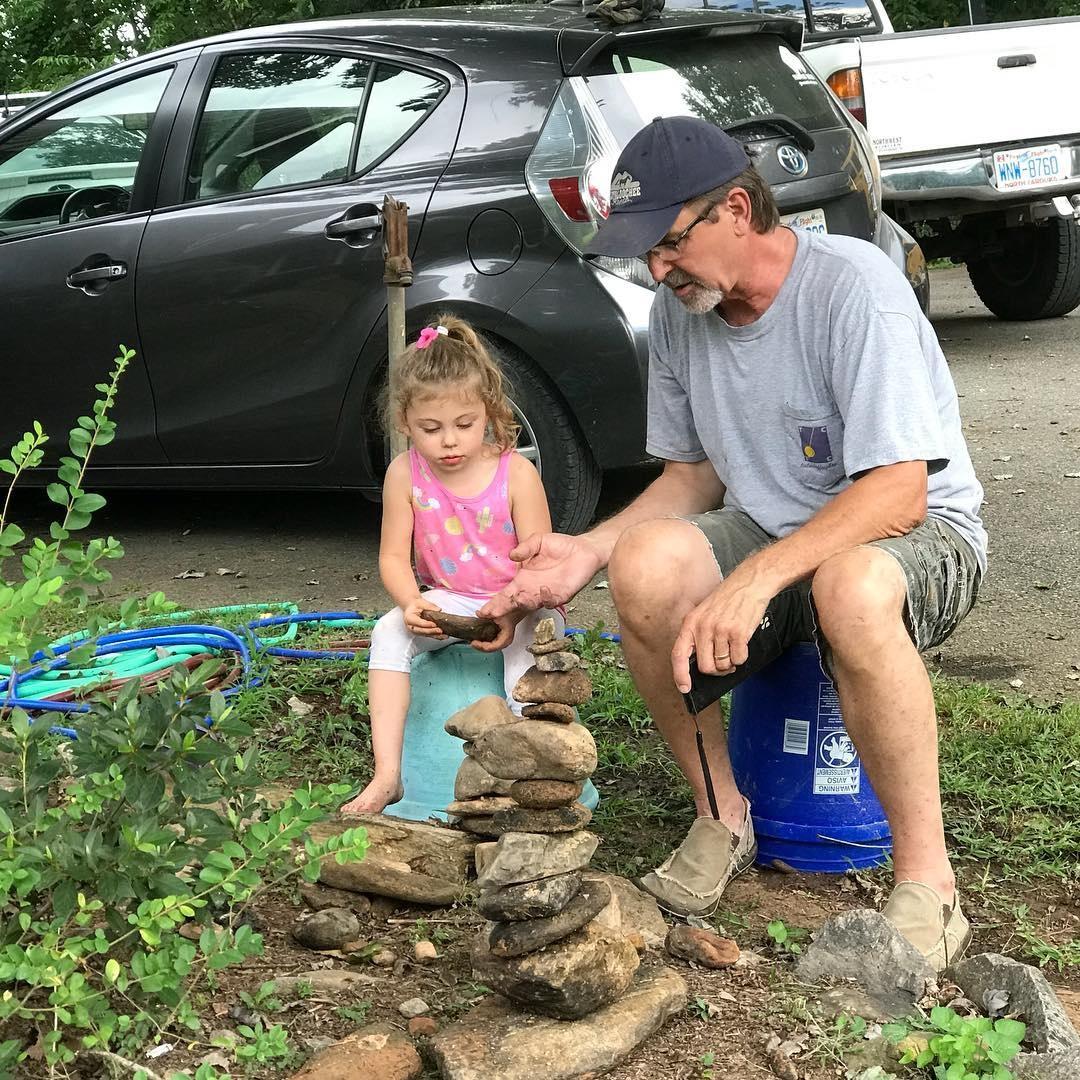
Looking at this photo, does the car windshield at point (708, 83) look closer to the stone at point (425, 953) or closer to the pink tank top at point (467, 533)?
the pink tank top at point (467, 533)

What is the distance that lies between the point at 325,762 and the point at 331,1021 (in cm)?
134

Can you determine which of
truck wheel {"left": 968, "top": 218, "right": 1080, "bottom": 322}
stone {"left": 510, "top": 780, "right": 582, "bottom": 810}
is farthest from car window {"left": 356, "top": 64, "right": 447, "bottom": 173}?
truck wheel {"left": 968, "top": 218, "right": 1080, "bottom": 322}

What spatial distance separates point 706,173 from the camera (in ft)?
9.83

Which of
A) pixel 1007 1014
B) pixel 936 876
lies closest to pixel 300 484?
pixel 936 876

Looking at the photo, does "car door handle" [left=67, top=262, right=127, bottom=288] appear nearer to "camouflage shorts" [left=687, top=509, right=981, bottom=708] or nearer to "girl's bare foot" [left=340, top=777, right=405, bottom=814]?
"girl's bare foot" [left=340, top=777, right=405, bottom=814]

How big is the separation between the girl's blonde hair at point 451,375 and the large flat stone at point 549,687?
41.3 inches

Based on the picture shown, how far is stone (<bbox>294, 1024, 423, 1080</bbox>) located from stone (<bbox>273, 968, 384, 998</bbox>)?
0.21 m

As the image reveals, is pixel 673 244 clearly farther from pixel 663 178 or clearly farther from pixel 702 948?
pixel 702 948

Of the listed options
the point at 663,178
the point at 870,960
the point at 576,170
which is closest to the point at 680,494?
the point at 663,178

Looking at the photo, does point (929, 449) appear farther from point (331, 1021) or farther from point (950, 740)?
point (331, 1021)

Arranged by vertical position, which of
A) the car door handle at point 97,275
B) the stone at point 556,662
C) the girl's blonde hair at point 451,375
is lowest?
the stone at point 556,662

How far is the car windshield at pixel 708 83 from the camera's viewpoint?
506cm

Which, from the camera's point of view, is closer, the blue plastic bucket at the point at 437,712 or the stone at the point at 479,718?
the stone at the point at 479,718

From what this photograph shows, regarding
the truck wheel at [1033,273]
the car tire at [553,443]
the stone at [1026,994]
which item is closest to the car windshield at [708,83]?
the car tire at [553,443]
